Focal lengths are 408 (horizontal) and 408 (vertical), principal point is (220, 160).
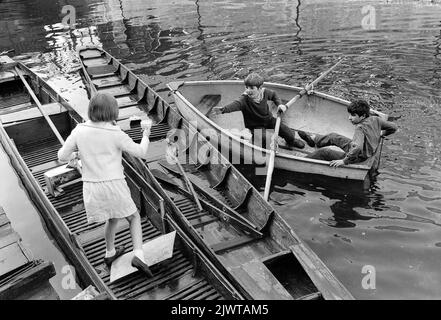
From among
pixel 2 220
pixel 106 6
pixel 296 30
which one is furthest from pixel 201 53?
pixel 106 6

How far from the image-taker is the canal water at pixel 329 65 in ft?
21.5

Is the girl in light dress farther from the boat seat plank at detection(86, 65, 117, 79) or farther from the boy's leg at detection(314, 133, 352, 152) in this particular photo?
the boat seat plank at detection(86, 65, 117, 79)

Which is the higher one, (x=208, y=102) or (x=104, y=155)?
(x=104, y=155)

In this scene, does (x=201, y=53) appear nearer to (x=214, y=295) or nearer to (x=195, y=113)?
(x=195, y=113)

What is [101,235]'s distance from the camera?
21.8ft

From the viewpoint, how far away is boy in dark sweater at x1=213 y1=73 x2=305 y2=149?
9.12m

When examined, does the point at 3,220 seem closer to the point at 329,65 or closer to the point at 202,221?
the point at 202,221

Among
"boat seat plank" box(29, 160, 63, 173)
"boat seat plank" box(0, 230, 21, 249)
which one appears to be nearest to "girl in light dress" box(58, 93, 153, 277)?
"boat seat plank" box(0, 230, 21, 249)

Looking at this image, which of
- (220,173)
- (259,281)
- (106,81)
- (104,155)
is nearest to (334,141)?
(220,173)

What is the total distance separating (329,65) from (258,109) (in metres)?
6.15

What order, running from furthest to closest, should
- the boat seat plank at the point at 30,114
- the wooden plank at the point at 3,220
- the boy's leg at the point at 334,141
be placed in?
1. the boat seat plank at the point at 30,114
2. the boy's leg at the point at 334,141
3. the wooden plank at the point at 3,220

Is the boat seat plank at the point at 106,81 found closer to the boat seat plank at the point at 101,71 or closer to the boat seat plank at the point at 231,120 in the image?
the boat seat plank at the point at 101,71

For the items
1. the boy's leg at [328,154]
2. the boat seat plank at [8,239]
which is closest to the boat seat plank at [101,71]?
the boy's leg at [328,154]

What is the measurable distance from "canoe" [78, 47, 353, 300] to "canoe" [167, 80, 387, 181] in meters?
0.52
